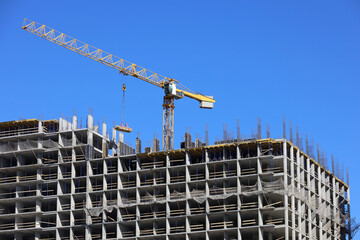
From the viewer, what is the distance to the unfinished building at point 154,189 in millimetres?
136875

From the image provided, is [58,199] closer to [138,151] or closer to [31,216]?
[31,216]

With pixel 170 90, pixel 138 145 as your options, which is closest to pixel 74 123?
pixel 138 145

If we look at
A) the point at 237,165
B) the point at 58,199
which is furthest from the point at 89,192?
the point at 237,165

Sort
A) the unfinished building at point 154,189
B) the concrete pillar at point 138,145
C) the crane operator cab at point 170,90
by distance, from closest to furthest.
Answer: the unfinished building at point 154,189, the concrete pillar at point 138,145, the crane operator cab at point 170,90

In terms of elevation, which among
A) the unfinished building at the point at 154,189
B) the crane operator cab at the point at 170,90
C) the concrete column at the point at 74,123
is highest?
the crane operator cab at the point at 170,90

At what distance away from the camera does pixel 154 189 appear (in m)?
144

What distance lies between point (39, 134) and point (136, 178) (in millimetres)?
20430

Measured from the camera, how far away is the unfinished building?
136875 millimetres

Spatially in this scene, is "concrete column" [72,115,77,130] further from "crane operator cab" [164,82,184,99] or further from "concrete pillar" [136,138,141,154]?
"crane operator cab" [164,82,184,99]

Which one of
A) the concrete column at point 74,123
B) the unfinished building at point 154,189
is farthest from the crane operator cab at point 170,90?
the concrete column at point 74,123

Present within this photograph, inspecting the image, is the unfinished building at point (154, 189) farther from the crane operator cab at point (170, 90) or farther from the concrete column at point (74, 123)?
the crane operator cab at point (170, 90)

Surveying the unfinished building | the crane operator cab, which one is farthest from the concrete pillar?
the crane operator cab

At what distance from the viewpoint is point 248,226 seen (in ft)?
443

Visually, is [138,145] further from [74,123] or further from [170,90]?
[170,90]
